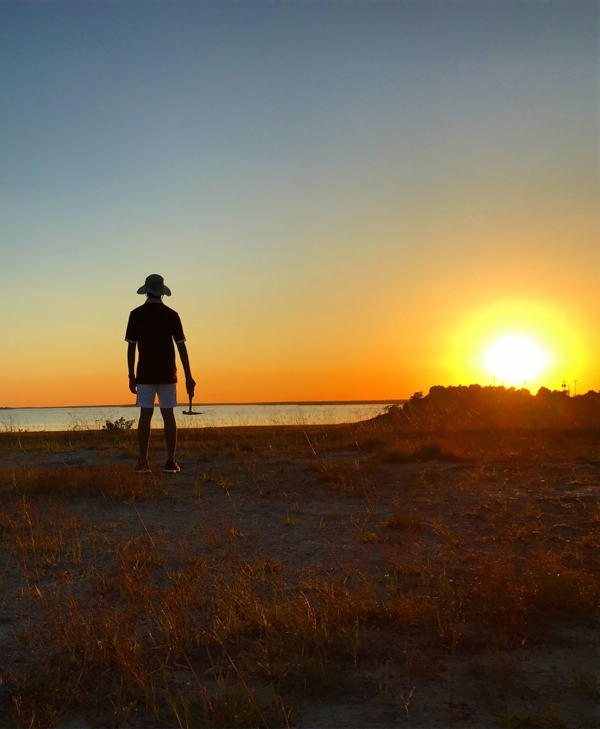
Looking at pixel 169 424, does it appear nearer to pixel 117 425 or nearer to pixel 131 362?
pixel 131 362

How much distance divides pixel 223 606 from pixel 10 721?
47.3 inches

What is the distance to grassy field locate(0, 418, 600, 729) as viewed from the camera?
2576 mm

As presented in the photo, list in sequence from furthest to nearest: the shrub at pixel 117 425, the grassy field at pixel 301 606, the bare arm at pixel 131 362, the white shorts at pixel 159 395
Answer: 1. the shrub at pixel 117 425
2. the bare arm at pixel 131 362
3. the white shorts at pixel 159 395
4. the grassy field at pixel 301 606

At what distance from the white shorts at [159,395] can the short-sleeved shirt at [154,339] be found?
0.21 feet

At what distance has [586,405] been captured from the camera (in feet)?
73.7

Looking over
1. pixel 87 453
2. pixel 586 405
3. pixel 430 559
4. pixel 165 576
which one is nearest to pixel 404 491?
pixel 430 559

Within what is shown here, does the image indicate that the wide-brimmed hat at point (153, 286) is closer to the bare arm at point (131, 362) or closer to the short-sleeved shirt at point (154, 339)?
the short-sleeved shirt at point (154, 339)

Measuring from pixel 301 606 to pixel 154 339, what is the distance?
521cm

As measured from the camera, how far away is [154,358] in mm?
7938

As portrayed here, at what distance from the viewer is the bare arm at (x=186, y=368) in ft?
26.9

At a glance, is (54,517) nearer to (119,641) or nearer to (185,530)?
(185,530)

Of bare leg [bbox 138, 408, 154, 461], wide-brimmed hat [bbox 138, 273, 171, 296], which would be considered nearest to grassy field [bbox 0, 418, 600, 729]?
bare leg [bbox 138, 408, 154, 461]

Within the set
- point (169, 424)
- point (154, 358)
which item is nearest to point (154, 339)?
point (154, 358)

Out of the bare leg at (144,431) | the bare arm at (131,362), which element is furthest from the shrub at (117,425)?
the bare leg at (144,431)
